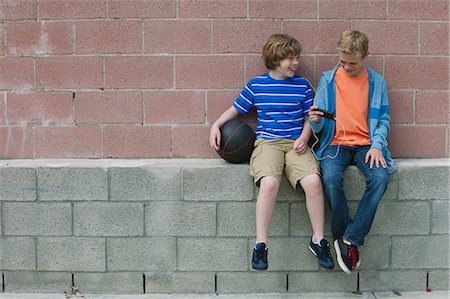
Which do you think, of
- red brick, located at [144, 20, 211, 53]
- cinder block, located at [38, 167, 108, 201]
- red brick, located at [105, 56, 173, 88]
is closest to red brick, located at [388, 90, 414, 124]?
red brick, located at [144, 20, 211, 53]

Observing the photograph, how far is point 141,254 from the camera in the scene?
15.7ft

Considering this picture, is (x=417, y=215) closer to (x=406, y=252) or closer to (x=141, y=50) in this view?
(x=406, y=252)

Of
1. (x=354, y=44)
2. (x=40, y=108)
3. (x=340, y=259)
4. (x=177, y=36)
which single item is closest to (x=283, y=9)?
(x=354, y=44)

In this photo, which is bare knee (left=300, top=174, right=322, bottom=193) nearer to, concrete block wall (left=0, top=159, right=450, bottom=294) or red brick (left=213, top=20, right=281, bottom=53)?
concrete block wall (left=0, top=159, right=450, bottom=294)

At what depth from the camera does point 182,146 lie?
4.93 m

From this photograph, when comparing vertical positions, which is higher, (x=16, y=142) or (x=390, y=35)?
(x=390, y=35)

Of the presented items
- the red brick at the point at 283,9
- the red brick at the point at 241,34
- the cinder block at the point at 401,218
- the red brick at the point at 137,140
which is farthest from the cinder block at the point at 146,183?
the cinder block at the point at 401,218

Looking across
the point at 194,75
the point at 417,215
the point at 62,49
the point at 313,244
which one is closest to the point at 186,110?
the point at 194,75

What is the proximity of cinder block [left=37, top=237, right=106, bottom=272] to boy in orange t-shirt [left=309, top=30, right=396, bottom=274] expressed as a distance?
1715 millimetres

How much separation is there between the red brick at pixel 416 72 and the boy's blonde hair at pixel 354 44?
0.40 metres

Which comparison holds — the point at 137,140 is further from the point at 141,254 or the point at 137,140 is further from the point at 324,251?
the point at 324,251

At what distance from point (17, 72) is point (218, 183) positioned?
1.73m

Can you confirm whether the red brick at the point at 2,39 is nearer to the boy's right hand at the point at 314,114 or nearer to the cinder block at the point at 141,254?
the cinder block at the point at 141,254

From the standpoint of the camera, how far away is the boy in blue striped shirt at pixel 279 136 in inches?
177
